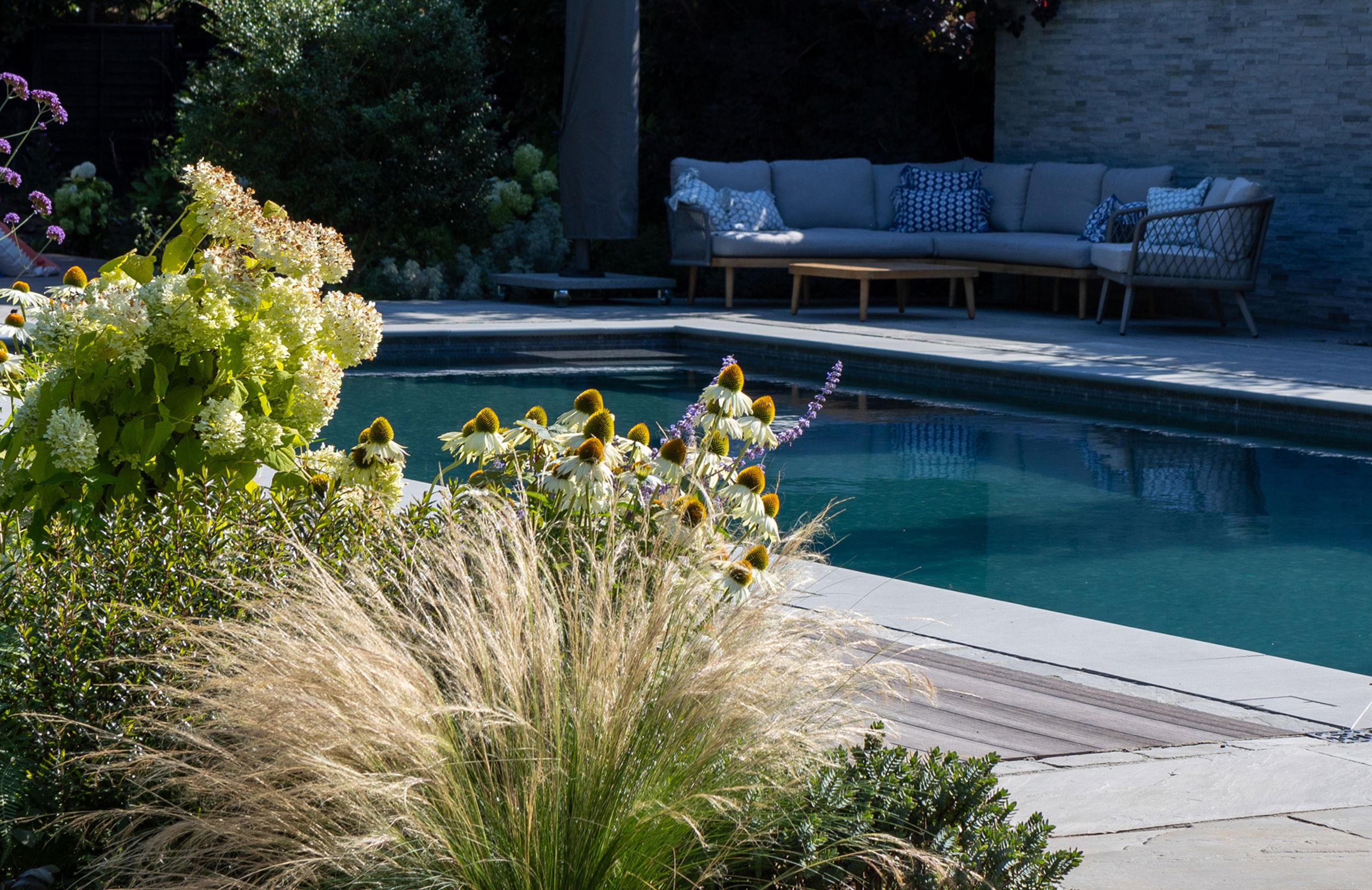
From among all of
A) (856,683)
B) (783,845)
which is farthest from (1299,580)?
(783,845)

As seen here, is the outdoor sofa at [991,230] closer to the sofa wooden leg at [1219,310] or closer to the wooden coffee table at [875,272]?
the sofa wooden leg at [1219,310]

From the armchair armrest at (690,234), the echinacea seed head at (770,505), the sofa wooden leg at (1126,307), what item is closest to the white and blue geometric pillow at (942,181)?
the armchair armrest at (690,234)

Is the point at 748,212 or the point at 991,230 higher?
the point at 748,212

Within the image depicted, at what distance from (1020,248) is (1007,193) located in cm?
95

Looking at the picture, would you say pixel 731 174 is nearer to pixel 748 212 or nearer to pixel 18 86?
pixel 748 212

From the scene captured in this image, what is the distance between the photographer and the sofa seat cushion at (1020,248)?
9.97m

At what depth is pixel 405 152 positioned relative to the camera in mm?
10836

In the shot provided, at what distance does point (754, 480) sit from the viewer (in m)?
2.31

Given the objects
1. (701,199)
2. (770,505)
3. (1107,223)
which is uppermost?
(701,199)

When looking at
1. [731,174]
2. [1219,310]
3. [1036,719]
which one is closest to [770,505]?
[1036,719]

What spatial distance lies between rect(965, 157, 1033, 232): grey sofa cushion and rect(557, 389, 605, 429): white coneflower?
29.8ft

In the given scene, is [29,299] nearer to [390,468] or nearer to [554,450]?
[390,468]

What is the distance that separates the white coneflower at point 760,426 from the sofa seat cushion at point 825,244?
26.5 feet

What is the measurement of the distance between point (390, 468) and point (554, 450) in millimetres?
325
